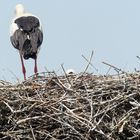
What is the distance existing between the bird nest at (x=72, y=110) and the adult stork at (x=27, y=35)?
3.09 meters

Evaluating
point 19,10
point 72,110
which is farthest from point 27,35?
point 72,110

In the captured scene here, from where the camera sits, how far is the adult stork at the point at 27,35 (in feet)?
37.0

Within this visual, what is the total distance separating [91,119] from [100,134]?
0.16 metres

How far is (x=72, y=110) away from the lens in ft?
25.6

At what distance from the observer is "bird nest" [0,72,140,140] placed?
7.69 m

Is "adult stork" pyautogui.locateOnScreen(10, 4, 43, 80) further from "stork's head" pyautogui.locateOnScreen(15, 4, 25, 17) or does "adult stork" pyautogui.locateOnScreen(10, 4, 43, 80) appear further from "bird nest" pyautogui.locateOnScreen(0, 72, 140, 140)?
"bird nest" pyautogui.locateOnScreen(0, 72, 140, 140)

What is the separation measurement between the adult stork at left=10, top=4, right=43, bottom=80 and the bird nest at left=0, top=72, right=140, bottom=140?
3.09 m

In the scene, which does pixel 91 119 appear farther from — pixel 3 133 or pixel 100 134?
pixel 3 133

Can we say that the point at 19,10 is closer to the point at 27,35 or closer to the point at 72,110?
the point at 27,35

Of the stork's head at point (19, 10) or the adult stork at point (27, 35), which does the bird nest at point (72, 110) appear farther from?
the stork's head at point (19, 10)

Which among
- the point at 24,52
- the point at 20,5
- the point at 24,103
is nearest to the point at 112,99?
the point at 24,103

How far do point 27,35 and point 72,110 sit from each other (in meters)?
3.62

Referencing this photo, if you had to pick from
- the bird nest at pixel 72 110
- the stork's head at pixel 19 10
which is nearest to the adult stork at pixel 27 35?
the stork's head at pixel 19 10

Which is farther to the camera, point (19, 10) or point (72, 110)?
point (19, 10)
